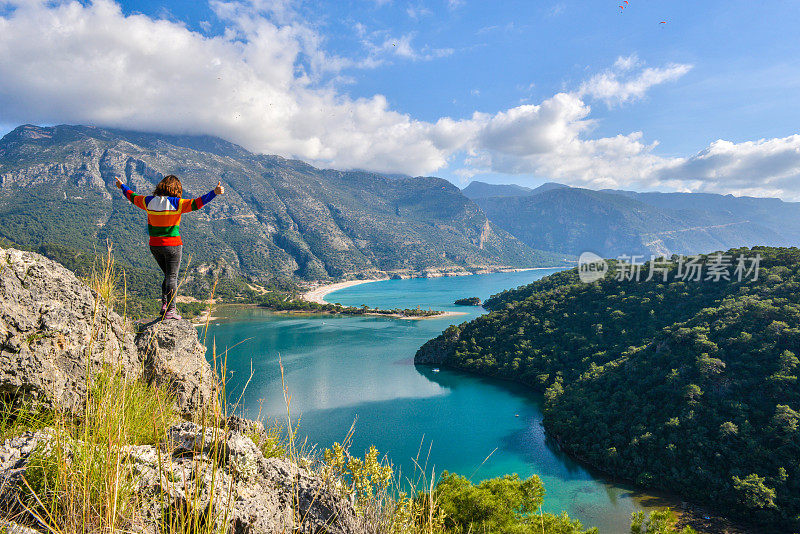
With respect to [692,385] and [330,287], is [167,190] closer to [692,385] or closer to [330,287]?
[692,385]

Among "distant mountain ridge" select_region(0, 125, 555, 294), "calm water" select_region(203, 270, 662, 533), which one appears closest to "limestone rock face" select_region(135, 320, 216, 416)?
"calm water" select_region(203, 270, 662, 533)

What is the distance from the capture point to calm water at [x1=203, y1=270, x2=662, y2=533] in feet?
77.8

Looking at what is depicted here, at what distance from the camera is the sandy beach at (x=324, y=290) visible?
10752 cm

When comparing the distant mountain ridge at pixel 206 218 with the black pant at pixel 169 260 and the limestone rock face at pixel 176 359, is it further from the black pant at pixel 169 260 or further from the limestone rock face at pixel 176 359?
the black pant at pixel 169 260

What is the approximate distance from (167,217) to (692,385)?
32060mm

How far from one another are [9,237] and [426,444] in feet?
381

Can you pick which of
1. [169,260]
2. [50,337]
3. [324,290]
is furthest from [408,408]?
[324,290]

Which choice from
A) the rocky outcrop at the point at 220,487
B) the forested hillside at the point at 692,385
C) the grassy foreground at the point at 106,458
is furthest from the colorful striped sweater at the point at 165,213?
the forested hillside at the point at 692,385

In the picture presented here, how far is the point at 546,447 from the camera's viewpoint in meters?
28.7

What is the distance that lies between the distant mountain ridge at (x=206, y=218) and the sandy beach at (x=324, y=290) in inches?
328

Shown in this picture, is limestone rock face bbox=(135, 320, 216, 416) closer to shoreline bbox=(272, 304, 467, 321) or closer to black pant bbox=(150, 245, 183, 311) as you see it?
black pant bbox=(150, 245, 183, 311)

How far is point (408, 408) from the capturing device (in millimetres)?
35500

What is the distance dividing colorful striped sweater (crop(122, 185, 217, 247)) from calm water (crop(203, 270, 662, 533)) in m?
Answer: 4.91

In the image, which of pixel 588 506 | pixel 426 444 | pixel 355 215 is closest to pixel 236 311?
pixel 426 444
